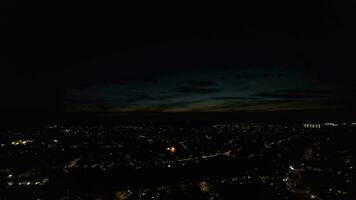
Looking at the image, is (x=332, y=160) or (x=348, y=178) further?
(x=332, y=160)

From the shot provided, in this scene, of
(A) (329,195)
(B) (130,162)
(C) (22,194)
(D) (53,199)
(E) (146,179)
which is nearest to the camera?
(A) (329,195)

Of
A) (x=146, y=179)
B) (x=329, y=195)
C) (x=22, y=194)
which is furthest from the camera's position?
(x=146, y=179)

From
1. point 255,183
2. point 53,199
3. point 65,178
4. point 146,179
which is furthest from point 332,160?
point 53,199

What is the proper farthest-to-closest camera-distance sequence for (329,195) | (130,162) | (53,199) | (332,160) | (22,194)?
1. (130,162)
2. (332,160)
3. (22,194)
4. (53,199)
5. (329,195)

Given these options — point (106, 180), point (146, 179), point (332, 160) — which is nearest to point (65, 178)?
point (106, 180)

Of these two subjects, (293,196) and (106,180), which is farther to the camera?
(106,180)

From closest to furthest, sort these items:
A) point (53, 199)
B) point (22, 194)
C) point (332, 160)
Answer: point (53, 199)
point (22, 194)
point (332, 160)

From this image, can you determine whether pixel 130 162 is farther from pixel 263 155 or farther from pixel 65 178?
pixel 263 155

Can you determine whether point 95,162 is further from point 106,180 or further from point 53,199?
point 53,199
